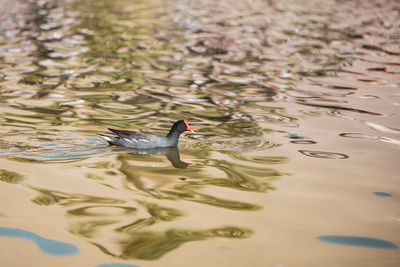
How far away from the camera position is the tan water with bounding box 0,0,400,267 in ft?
23.3

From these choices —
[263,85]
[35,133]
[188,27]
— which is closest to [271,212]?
[35,133]

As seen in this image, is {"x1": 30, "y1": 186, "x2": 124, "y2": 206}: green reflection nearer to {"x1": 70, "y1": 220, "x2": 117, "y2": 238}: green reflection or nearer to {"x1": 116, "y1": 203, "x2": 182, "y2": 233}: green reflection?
Answer: {"x1": 116, "y1": 203, "x2": 182, "y2": 233}: green reflection

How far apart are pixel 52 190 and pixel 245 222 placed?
9.99ft

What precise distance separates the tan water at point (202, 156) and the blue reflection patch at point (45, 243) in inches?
1.1

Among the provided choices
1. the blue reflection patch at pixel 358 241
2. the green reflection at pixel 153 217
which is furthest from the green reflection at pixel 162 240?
the blue reflection patch at pixel 358 241

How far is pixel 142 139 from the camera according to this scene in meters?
10.8

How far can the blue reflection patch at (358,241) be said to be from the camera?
720 centimetres

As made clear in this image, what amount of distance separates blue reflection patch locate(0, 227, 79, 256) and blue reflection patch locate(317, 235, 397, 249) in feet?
10.5

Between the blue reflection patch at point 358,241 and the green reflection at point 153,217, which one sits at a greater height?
the green reflection at point 153,217

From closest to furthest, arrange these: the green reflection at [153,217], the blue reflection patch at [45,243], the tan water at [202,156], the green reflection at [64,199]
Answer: the blue reflection patch at [45,243], the tan water at [202,156], the green reflection at [153,217], the green reflection at [64,199]

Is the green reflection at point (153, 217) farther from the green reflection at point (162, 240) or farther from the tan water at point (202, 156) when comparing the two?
the green reflection at point (162, 240)

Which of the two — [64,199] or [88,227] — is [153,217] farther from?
[64,199]

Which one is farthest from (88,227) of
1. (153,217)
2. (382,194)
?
(382,194)

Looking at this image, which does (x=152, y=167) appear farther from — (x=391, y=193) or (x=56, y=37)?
(x=56, y=37)
